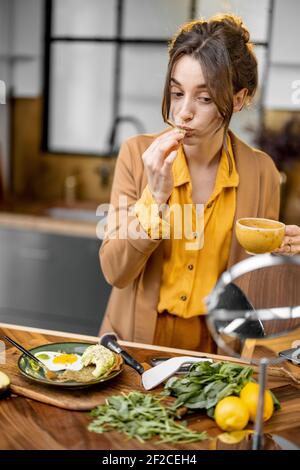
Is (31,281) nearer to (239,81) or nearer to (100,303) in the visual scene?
(100,303)

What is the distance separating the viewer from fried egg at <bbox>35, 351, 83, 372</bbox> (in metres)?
1.55

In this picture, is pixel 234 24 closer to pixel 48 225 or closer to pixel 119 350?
pixel 119 350

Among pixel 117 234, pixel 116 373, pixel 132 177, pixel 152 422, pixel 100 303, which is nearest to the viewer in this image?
pixel 152 422

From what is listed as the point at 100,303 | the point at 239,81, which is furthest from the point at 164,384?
the point at 100,303

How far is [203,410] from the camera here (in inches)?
55.3

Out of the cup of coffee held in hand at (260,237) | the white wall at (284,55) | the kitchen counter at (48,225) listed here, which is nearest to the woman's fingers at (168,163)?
the cup of coffee held in hand at (260,237)

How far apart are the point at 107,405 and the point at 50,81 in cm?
321

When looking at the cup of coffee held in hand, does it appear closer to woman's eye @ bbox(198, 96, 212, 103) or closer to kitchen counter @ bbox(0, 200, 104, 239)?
woman's eye @ bbox(198, 96, 212, 103)

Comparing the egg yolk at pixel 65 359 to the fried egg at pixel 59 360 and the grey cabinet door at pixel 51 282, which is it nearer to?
the fried egg at pixel 59 360

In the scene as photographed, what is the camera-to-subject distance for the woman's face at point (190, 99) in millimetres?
1742

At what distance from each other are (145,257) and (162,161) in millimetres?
282

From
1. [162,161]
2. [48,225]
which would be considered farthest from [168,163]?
[48,225]

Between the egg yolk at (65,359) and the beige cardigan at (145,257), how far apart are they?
13.0 inches
